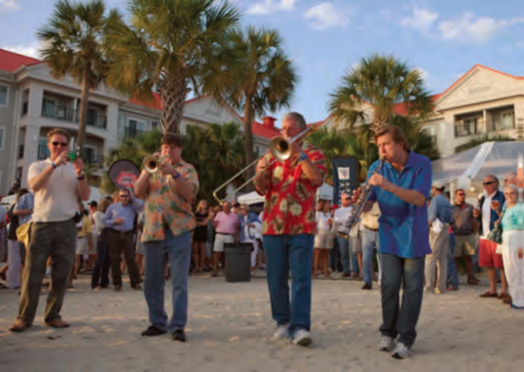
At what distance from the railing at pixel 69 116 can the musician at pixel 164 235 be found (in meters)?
32.1

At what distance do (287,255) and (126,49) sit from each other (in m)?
11.6

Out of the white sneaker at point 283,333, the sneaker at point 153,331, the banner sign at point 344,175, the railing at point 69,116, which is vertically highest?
the railing at point 69,116

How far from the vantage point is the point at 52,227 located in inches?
168

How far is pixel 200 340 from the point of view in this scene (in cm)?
376

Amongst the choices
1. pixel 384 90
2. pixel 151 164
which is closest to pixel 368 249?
pixel 151 164

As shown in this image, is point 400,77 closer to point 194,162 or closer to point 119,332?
point 194,162

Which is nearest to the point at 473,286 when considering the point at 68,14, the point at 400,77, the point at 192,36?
the point at 192,36

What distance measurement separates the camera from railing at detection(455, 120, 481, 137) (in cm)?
3375

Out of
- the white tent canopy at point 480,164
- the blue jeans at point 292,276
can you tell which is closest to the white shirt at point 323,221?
the white tent canopy at point 480,164

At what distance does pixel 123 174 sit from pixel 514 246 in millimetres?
8894

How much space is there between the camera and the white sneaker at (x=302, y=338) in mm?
3510

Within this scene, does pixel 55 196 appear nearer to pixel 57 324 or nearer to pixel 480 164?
pixel 57 324

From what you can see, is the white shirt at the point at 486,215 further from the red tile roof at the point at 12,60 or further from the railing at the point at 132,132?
the railing at the point at 132,132

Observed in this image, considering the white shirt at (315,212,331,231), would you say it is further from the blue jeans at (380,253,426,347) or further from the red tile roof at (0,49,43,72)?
the red tile roof at (0,49,43,72)
